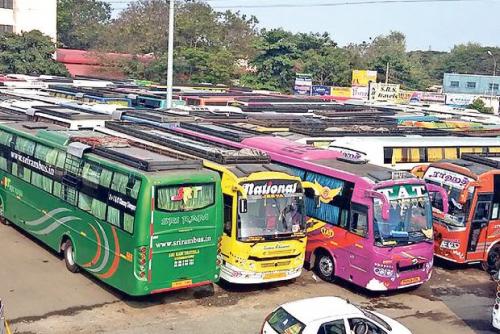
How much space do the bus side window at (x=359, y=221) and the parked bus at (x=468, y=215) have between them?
2702 mm

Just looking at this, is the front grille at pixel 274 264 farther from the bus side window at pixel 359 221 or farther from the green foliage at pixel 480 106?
the green foliage at pixel 480 106

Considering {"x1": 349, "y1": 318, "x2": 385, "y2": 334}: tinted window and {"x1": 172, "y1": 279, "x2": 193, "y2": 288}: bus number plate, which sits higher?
{"x1": 349, "y1": 318, "x2": 385, "y2": 334}: tinted window

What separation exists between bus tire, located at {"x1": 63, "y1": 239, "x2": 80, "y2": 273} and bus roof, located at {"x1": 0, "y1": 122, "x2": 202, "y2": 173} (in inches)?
72.2

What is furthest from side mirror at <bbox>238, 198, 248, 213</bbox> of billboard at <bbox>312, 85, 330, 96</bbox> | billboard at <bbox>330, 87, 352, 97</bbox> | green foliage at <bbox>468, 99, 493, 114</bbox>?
green foliage at <bbox>468, 99, 493, 114</bbox>

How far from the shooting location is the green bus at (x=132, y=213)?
35.3 feet

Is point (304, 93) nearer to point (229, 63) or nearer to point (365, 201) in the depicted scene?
point (229, 63)

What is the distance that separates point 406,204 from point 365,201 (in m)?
0.80

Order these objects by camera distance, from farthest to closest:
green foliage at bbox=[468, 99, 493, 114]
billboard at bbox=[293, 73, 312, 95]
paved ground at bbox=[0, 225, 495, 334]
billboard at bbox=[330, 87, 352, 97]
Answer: billboard at bbox=[330, 87, 352, 97]
billboard at bbox=[293, 73, 312, 95]
green foliage at bbox=[468, 99, 493, 114]
paved ground at bbox=[0, 225, 495, 334]

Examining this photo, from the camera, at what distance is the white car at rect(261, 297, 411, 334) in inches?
341

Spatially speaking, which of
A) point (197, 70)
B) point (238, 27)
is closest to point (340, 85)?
point (197, 70)

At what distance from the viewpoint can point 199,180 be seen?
11.2 metres

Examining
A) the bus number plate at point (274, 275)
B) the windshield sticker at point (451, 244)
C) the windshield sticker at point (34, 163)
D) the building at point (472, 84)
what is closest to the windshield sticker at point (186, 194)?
the bus number plate at point (274, 275)

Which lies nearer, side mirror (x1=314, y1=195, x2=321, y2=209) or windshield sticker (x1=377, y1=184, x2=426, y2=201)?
windshield sticker (x1=377, y1=184, x2=426, y2=201)

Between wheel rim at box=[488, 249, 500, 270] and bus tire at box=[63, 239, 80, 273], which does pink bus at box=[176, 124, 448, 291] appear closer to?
wheel rim at box=[488, 249, 500, 270]
